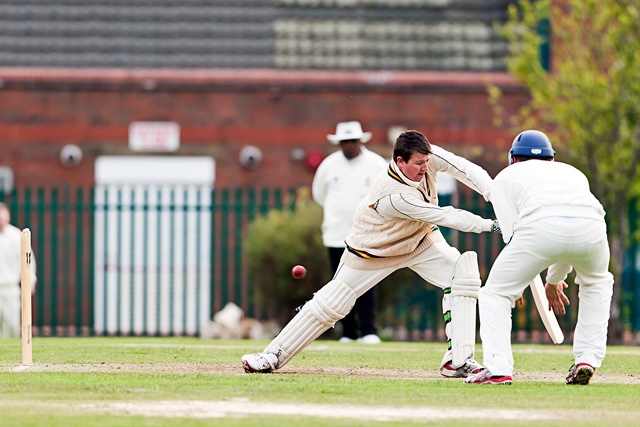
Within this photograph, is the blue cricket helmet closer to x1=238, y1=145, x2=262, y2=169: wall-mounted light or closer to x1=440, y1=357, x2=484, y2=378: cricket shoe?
x1=440, y1=357, x2=484, y2=378: cricket shoe


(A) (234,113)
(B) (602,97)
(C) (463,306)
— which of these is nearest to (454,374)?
(C) (463,306)

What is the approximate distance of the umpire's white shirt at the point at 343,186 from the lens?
13.8 metres

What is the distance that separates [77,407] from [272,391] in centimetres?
122

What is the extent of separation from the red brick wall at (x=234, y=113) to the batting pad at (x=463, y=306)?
11.9 metres

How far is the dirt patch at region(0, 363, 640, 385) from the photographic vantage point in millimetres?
9484

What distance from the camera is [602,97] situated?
A: 58.5 ft

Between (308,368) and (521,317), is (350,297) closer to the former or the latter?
(308,368)

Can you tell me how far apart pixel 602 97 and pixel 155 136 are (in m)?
6.93

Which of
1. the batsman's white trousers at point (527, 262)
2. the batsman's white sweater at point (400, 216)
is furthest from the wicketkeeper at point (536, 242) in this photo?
the batsman's white sweater at point (400, 216)

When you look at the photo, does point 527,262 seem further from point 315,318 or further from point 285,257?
point 285,257

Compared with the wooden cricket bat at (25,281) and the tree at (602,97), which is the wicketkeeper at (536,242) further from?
the tree at (602,97)

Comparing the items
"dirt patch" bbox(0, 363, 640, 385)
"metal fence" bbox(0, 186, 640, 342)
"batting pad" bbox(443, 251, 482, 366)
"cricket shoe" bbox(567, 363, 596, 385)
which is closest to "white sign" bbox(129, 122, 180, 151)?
"metal fence" bbox(0, 186, 640, 342)

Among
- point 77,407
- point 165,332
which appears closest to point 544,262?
point 77,407

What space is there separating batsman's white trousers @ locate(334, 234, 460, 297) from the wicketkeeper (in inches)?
29.8
